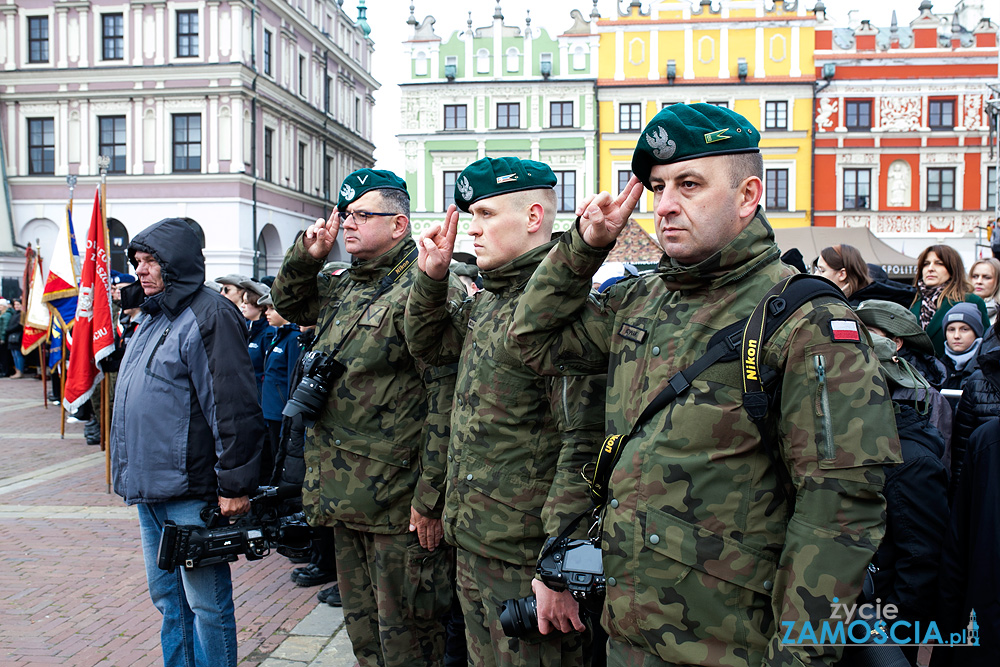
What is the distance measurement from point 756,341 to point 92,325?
7.83 metres

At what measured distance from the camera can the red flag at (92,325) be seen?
7418 mm

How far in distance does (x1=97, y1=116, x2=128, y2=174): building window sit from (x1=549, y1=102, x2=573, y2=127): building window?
54.9 ft

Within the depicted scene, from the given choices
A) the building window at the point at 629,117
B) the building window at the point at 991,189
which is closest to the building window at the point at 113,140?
the building window at the point at 629,117

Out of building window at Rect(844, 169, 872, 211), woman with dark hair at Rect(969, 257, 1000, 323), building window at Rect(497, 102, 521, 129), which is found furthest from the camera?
building window at Rect(497, 102, 521, 129)

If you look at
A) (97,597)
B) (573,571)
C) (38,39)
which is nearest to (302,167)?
(38,39)

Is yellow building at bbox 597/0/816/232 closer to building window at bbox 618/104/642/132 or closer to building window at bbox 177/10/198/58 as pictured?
building window at bbox 618/104/642/132

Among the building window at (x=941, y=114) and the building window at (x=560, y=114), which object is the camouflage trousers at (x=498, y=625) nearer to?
the building window at (x=560, y=114)

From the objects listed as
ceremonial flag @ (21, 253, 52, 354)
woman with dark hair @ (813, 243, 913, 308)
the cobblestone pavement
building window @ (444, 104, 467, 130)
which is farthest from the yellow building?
woman with dark hair @ (813, 243, 913, 308)

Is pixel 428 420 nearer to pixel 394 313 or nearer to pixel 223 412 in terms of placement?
pixel 394 313

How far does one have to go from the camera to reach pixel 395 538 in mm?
3410

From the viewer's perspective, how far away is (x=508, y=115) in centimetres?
3284

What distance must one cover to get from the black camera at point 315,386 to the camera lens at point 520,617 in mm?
1392

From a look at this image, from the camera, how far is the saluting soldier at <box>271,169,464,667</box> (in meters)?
3.34

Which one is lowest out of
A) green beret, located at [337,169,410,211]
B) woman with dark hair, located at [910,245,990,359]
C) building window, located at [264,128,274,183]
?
woman with dark hair, located at [910,245,990,359]
